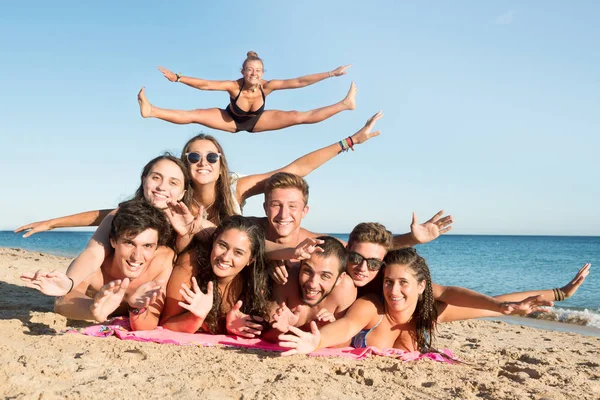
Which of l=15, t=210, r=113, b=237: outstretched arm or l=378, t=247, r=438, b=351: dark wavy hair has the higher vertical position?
l=15, t=210, r=113, b=237: outstretched arm

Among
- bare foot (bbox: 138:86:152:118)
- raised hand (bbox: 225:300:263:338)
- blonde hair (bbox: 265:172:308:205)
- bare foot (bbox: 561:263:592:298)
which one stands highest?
bare foot (bbox: 138:86:152:118)

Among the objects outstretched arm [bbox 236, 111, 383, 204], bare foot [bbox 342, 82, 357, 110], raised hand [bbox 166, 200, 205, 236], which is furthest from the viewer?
bare foot [bbox 342, 82, 357, 110]

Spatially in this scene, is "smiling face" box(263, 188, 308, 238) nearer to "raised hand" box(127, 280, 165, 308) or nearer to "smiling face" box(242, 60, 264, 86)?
"raised hand" box(127, 280, 165, 308)

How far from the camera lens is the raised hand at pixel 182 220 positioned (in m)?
5.25

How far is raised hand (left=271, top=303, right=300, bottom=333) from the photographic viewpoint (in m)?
4.69

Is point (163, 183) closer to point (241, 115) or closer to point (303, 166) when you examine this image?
point (303, 166)

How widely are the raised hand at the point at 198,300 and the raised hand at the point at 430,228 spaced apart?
245 centimetres

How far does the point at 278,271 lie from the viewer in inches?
198

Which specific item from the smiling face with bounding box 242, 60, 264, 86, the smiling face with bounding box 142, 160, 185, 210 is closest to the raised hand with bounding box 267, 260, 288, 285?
the smiling face with bounding box 142, 160, 185, 210

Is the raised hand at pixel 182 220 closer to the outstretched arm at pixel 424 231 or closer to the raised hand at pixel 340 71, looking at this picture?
the outstretched arm at pixel 424 231

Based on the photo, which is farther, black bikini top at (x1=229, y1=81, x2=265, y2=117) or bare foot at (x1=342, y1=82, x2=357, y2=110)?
black bikini top at (x1=229, y1=81, x2=265, y2=117)

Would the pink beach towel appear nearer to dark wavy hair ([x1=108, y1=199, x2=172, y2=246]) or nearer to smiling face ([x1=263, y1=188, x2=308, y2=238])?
dark wavy hair ([x1=108, y1=199, x2=172, y2=246])

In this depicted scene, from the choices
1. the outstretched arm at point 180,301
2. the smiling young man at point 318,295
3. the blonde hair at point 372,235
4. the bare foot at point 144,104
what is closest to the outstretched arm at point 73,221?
the outstretched arm at point 180,301

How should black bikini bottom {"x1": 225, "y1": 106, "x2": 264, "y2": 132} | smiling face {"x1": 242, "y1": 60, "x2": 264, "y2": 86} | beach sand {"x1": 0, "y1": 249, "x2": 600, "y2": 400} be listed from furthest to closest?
black bikini bottom {"x1": 225, "y1": 106, "x2": 264, "y2": 132} → smiling face {"x1": 242, "y1": 60, "x2": 264, "y2": 86} → beach sand {"x1": 0, "y1": 249, "x2": 600, "y2": 400}
